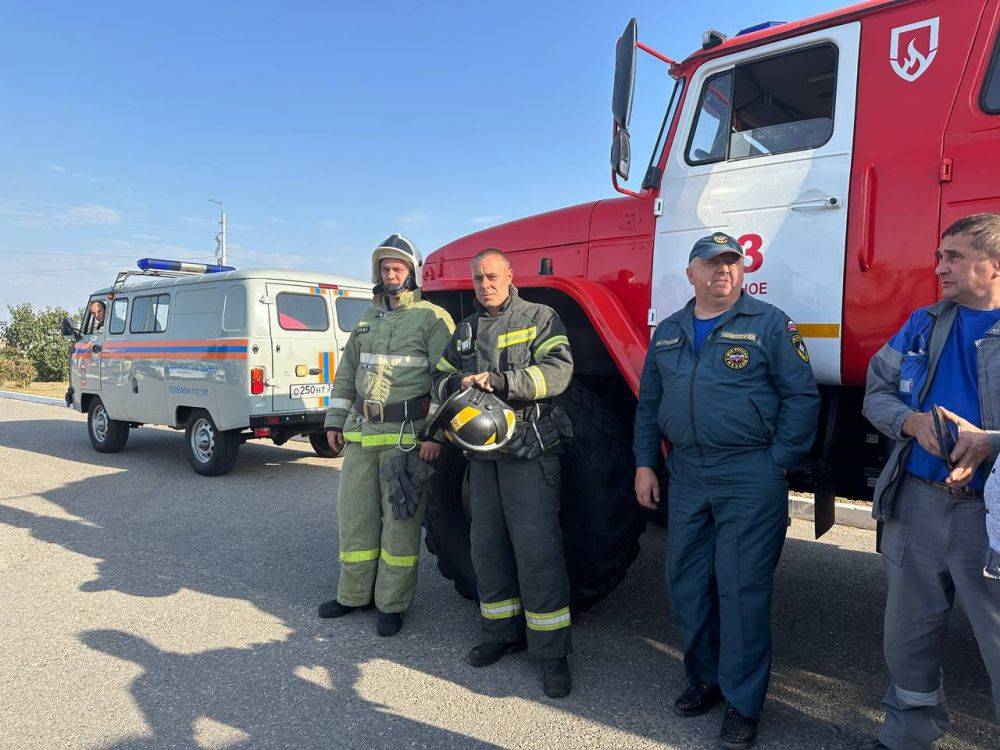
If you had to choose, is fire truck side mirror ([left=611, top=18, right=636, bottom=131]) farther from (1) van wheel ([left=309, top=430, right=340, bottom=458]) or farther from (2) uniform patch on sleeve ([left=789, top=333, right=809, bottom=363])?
(1) van wheel ([left=309, top=430, right=340, bottom=458])

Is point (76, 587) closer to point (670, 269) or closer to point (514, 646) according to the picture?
point (514, 646)

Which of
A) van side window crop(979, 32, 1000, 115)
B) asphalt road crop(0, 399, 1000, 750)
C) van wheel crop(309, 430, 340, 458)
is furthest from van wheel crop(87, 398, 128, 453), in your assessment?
van side window crop(979, 32, 1000, 115)

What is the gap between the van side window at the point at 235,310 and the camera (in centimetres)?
696

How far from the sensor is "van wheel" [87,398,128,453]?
8703mm

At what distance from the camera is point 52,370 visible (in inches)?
836

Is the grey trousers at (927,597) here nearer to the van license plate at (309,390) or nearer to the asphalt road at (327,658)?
the asphalt road at (327,658)

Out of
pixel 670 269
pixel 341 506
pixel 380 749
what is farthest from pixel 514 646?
pixel 670 269

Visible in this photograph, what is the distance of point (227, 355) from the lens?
6.98 m

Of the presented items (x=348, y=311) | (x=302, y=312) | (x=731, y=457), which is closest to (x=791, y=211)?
(x=731, y=457)

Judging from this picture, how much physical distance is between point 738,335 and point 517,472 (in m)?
1.05

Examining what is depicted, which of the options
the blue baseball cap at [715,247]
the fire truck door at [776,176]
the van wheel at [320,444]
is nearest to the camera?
the blue baseball cap at [715,247]

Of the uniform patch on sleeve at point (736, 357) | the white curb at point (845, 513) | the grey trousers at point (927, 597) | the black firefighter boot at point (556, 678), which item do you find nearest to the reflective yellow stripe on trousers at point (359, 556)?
the black firefighter boot at point (556, 678)

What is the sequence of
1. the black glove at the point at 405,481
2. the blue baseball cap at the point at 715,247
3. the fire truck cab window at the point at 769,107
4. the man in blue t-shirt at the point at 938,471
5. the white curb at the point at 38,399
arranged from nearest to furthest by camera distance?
the man in blue t-shirt at the point at 938,471, the blue baseball cap at the point at 715,247, the fire truck cab window at the point at 769,107, the black glove at the point at 405,481, the white curb at the point at 38,399

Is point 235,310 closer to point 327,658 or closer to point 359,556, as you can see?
point 359,556
